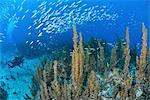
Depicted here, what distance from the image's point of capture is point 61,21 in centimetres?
1317

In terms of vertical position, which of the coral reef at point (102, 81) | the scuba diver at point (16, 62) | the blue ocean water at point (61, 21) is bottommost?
the coral reef at point (102, 81)

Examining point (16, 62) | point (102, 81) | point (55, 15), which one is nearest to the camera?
point (102, 81)

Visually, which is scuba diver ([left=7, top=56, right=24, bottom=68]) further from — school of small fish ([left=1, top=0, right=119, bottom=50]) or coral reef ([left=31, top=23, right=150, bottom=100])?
coral reef ([left=31, top=23, right=150, bottom=100])

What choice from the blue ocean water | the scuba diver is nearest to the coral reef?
the scuba diver

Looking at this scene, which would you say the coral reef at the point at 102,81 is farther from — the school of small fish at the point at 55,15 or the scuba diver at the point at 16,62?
the school of small fish at the point at 55,15

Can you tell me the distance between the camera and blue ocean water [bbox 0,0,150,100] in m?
13.3

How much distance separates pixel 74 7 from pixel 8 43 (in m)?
3.79

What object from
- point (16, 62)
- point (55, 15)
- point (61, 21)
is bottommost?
point (16, 62)

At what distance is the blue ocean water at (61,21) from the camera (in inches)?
525

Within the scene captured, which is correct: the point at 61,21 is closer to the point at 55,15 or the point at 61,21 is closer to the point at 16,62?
the point at 55,15

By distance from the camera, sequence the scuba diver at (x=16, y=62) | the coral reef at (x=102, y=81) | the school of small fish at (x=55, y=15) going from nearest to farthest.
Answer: the coral reef at (x=102, y=81) < the scuba diver at (x=16, y=62) < the school of small fish at (x=55, y=15)

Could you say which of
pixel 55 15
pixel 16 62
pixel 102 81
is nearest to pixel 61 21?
pixel 55 15

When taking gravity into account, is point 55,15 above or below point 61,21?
above

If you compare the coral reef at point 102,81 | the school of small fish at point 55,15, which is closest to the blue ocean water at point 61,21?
the school of small fish at point 55,15
